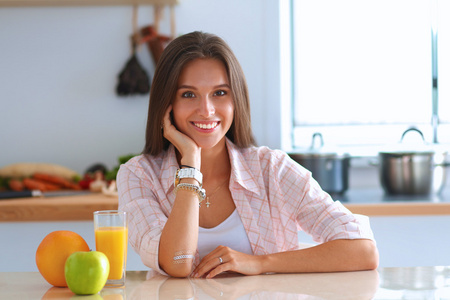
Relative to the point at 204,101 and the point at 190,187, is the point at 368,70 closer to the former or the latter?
the point at 204,101

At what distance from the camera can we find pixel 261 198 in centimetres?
160

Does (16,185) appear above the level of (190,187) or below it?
below

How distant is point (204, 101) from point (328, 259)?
0.52m

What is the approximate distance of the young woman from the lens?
1.47m

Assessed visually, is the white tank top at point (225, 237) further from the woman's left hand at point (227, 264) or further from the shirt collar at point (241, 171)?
the woman's left hand at point (227, 264)

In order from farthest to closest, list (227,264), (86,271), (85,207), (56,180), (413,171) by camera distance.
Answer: (56,180) < (413,171) < (85,207) < (227,264) < (86,271)

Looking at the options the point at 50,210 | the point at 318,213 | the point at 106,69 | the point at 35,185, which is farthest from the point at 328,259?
the point at 106,69

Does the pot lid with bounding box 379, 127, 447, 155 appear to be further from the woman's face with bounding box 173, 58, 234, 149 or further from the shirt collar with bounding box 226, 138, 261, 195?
the woman's face with bounding box 173, 58, 234, 149

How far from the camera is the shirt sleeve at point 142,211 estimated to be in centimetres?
138

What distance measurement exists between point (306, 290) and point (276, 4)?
1.95m

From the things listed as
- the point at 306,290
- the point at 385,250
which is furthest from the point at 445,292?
the point at 385,250

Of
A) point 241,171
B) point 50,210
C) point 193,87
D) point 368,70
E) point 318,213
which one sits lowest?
point 50,210

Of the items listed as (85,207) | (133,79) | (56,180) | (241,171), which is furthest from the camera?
(133,79)

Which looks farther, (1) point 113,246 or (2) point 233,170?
(2) point 233,170
